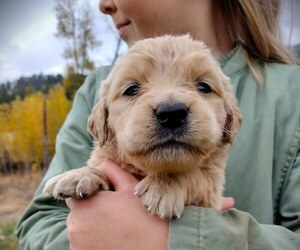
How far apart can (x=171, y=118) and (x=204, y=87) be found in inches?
20.3

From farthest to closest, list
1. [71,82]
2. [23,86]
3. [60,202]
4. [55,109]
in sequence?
1. [55,109]
2. [71,82]
3. [23,86]
4. [60,202]

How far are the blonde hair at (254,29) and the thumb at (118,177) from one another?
1.26 meters

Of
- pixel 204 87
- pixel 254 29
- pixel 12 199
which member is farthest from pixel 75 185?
pixel 12 199

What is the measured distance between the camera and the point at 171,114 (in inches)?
79.3

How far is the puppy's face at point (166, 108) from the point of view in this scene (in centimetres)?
204

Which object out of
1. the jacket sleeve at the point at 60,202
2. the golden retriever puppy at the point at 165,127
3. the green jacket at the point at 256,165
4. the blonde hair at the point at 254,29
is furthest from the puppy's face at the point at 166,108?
the blonde hair at the point at 254,29

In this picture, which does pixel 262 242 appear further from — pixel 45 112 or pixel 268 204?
pixel 45 112

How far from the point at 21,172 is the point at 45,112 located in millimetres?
898

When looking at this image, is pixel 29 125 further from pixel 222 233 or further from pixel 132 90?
pixel 222 233

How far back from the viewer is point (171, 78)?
2.39 metres

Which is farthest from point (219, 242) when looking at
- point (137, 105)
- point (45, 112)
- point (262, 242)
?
point (45, 112)

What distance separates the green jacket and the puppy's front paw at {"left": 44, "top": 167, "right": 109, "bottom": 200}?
40cm

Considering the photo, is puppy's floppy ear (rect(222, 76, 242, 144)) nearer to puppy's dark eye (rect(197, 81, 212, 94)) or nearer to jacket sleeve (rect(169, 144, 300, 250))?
puppy's dark eye (rect(197, 81, 212, 94))

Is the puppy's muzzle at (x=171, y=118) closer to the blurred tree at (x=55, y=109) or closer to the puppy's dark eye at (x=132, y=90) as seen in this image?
the puppy's dark eye at (x=132, y=90)
